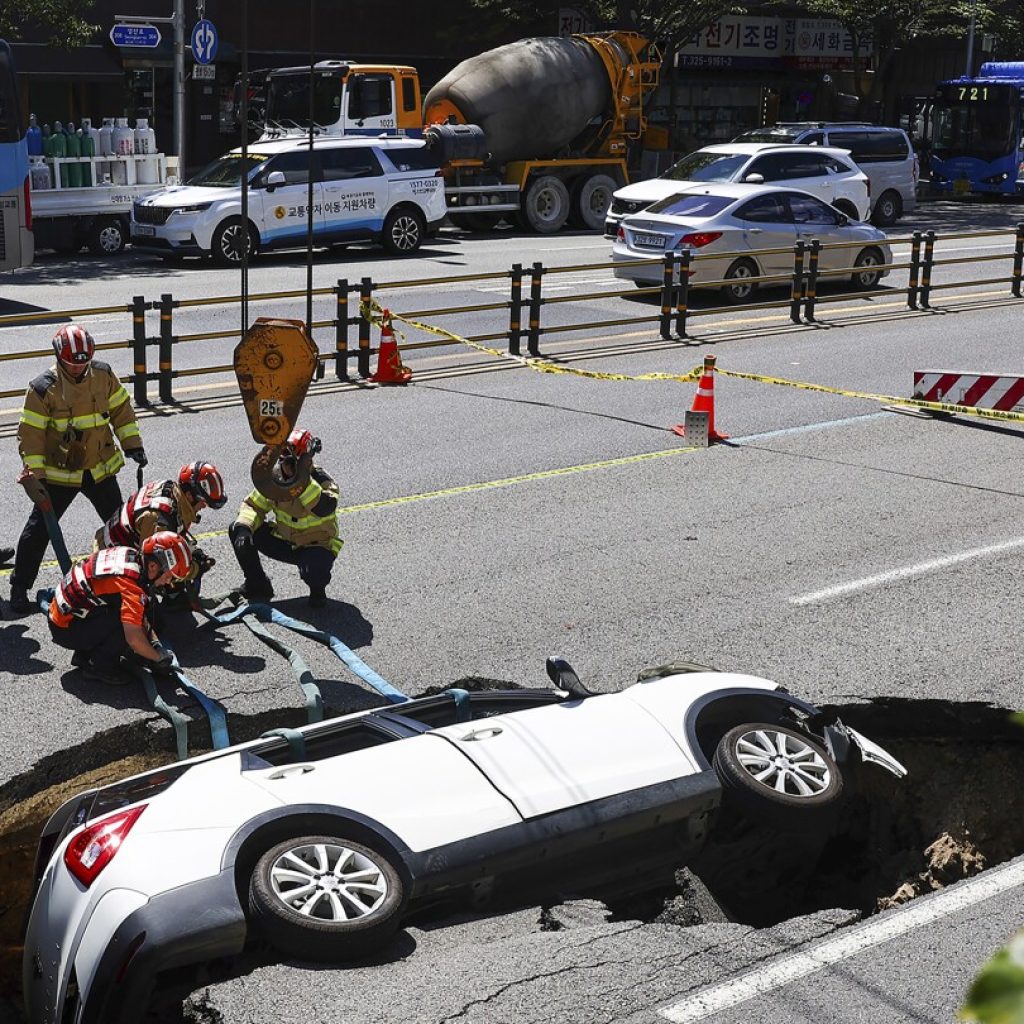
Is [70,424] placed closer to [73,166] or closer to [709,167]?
[73,166]

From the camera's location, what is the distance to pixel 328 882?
487cm

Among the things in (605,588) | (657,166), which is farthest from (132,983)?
(657,166)

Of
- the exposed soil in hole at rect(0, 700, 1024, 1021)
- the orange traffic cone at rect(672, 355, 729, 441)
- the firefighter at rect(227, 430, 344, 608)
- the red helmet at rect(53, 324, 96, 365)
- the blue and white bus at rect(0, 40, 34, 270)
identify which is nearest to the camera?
the exposed soil in hole at rect(0, 700, 1024, 1021)

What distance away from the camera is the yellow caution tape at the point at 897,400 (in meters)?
14.3

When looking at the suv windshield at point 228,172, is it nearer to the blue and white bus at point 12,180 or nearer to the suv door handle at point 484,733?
the blue and white bus at point 12,180

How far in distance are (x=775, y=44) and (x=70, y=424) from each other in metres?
44.9

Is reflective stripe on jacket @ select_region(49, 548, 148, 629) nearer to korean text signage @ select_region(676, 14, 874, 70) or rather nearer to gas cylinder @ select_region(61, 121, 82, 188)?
gas cylinder @ select_region(61, 121, 82, 188)

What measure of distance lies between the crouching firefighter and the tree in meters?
21.1

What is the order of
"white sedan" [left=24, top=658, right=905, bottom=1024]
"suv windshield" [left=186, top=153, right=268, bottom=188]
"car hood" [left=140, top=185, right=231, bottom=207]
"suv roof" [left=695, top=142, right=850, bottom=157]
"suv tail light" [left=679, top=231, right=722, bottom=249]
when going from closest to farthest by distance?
"white sedan" [left=24, top=658, right=905, bottom=1024]
"suv tail light" [left=679, top=231, right=722, bottom=249]
"car hood" [left=140, top=185, right=231, bottom=207]
"suv windshield" [left=186, top=153, right=268, bottom=188]
"suv roof" [left=695, top=142, right=850, bottom=157]

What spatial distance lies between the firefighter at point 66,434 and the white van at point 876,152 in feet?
86.4

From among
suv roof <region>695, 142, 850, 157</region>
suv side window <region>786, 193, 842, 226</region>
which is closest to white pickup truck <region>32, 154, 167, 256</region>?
suv roof <region>695, 142, 850, 157</region>

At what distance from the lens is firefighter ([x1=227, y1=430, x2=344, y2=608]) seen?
8922 mm

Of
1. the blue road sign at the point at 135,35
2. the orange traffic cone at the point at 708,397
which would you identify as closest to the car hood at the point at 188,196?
the blue road sign at the point at 135,35

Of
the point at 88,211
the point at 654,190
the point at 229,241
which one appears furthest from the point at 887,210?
the point at 88,211
